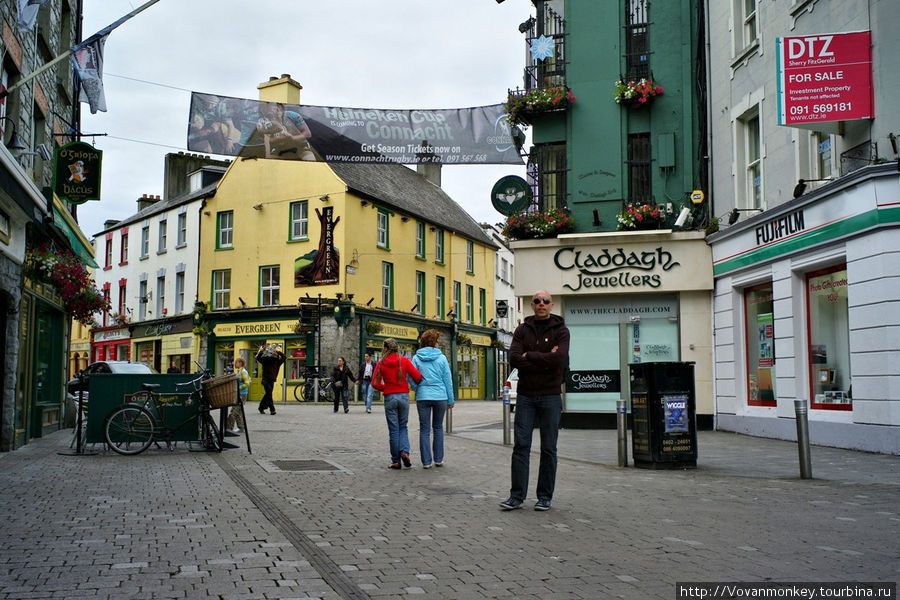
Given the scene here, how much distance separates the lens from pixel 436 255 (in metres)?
42.0

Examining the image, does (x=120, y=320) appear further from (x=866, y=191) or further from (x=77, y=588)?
(x=77, y=588)

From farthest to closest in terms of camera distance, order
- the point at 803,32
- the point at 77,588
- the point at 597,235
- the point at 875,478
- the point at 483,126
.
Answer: the point at 597,235
the point at 483,126
the point at 803,32
the point at 875,478
the point at 77,588

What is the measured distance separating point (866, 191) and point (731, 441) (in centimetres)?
498

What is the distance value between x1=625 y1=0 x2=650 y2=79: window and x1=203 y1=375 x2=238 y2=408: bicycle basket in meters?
11.6

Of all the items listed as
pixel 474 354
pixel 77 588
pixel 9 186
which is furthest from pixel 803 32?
pixel 474 354

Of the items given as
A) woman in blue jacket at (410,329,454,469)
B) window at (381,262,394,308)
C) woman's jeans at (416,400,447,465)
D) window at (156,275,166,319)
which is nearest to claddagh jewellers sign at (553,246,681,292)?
woman in blue jacket at (410,329,454,469)

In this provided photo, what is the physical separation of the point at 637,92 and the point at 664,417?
32.3 feet

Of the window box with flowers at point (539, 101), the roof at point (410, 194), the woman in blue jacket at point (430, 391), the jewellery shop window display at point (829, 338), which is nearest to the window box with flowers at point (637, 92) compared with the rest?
the window box with flowers at point (539, 101)

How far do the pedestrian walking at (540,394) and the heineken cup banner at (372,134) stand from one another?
796 cm

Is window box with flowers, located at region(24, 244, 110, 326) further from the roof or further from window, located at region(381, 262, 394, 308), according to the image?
window, located at region(381, 262, 394, 308)

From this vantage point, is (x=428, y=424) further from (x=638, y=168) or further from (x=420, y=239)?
(x=420, y=239)

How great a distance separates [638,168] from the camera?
19016 mm

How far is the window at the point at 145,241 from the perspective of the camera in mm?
43531

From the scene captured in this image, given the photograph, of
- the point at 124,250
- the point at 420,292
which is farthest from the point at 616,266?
the point at 124,250
